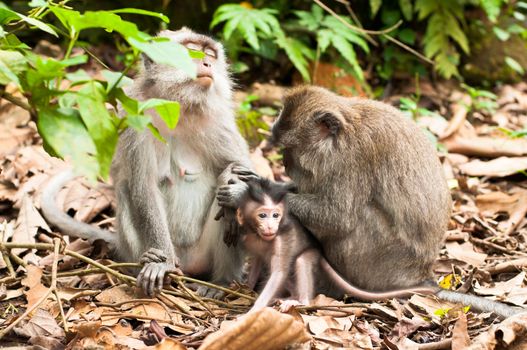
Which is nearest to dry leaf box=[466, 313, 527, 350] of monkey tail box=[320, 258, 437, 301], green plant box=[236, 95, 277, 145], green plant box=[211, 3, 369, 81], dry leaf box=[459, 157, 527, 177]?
monkey tail box=[320, 258, 437, 301]

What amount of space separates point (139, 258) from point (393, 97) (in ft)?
17.4

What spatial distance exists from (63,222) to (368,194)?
283cm

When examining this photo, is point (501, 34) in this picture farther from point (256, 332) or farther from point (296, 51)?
point (256, 332)

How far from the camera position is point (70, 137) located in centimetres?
317

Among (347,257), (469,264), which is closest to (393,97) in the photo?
(469,264)

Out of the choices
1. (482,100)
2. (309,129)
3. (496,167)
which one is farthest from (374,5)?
(309,129)

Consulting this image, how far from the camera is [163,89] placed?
18.5 feet

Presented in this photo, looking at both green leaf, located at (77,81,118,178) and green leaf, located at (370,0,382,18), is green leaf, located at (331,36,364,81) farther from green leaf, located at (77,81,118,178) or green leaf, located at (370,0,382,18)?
green leaf, located at (77,81,118,178)

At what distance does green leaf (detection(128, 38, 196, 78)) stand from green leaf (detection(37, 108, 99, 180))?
462 millimetres

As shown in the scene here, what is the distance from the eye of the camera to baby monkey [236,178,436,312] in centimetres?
532

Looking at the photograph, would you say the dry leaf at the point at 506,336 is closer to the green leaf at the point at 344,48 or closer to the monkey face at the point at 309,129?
the monkey face at the point at 309,129

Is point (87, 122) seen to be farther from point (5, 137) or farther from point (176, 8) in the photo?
point (176, 8)

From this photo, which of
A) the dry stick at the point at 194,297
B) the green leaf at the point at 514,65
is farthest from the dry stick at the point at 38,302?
the green leaf at the point at 514,65

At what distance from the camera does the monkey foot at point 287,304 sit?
4793 millimetres
